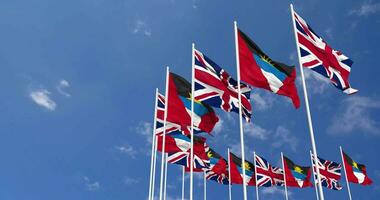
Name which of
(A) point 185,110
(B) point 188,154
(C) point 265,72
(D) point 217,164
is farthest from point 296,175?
(C) point 265,72

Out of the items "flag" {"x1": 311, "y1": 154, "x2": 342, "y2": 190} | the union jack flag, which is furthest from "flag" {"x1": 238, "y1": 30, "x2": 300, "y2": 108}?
"flag" {"x1": 311, "y1": 154, "x2": 342, "y2": 190}

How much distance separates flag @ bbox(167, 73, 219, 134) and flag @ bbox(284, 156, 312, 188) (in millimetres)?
15809

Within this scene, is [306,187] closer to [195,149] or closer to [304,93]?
[195,149]

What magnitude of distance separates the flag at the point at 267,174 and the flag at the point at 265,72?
699 inches

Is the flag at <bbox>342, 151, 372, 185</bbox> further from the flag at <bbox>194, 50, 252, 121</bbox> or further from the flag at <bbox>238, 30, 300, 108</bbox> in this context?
the flag at <bbox>238, 30, 300, 108</bbox>

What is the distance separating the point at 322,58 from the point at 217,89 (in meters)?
5.31

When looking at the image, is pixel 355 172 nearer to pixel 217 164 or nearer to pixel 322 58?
pixel 217 164

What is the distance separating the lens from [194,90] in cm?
1938

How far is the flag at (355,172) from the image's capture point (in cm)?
3406

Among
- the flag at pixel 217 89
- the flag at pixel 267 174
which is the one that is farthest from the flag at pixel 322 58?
the flag at pixel 267 174

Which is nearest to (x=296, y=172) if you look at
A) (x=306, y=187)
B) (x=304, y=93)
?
(x=306, y=187)

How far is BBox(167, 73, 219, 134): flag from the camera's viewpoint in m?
20.2

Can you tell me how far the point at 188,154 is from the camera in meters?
24.9

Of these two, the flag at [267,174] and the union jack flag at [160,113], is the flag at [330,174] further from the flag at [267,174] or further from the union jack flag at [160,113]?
the union jack flag at [160,113]
